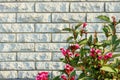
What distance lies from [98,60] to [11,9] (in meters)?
2.05

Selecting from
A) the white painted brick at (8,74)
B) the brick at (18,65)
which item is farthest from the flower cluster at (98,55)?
the white painted brick at (8,74)

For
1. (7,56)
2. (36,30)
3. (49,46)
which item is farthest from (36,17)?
(7,56)

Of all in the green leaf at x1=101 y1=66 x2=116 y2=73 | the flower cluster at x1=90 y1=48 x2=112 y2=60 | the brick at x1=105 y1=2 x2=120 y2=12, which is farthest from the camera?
the brick at x1=105 y1=2 x2=120 y2=12

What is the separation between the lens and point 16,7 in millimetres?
4398

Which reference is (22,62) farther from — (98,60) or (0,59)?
(98,60)

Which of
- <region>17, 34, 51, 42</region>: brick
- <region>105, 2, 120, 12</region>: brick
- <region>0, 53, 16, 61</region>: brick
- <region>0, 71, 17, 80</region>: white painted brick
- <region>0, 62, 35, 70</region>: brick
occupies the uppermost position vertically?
<region>105, 2, 120, 12</region>: brick

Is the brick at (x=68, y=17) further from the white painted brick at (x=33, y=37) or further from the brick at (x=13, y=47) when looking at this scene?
the brick at (x=13, y=47)

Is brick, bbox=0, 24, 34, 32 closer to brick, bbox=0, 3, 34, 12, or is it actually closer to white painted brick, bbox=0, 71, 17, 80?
brick, bbox=0, 3, 34, 12

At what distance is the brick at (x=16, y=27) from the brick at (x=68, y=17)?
1.12 feet

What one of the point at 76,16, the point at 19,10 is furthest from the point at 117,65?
the point at 19,10

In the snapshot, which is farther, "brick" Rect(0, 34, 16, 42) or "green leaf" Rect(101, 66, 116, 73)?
"brick" Rect(0, 34, 16, 42)

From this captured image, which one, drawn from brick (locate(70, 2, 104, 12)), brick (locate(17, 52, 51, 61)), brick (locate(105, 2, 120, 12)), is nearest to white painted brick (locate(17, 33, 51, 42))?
brick (locate(17, 52, 51, 61))

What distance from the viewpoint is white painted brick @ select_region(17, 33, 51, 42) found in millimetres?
4391

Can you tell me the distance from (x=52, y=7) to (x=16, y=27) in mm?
562
